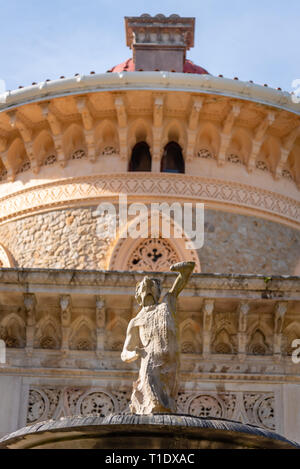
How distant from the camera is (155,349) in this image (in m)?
9.46

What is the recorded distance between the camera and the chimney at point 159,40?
1889 cm

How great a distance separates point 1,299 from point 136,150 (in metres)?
5.63

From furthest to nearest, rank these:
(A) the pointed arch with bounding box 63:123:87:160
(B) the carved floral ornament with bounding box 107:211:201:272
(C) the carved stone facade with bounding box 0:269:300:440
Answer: (A) the pointed arch with bounding box 63:123:87:160, (B) the carved floral ornament with bounding box 107:211:201:272, (C) the carved stone facade with bounding box 0:269:300:440

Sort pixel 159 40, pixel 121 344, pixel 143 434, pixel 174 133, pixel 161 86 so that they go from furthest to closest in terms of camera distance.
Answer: pixel 159 40, pixel 174 133, pixel 161 86, pixel 121 344, pixel 143 434

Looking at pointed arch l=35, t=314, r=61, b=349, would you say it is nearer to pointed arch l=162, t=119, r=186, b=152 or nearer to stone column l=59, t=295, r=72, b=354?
stone column l=59, t=295, r=72, b=354

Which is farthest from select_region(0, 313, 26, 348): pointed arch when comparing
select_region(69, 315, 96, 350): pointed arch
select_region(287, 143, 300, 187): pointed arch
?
select_region(287, 143, 300, 187): pointed arch

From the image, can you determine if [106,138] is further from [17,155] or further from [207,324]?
[207,324]

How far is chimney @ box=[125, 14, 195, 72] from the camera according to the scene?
62.0 ft

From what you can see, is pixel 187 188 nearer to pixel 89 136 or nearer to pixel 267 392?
pixel 89 136

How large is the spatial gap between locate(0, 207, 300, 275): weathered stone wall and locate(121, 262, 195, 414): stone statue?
20.6 ft

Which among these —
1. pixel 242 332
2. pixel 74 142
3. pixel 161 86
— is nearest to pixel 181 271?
pixel 242 332

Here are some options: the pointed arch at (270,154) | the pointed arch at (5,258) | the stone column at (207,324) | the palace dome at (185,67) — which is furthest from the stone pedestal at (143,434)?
the palace dome at (185,67)

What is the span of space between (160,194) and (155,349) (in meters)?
7.43
